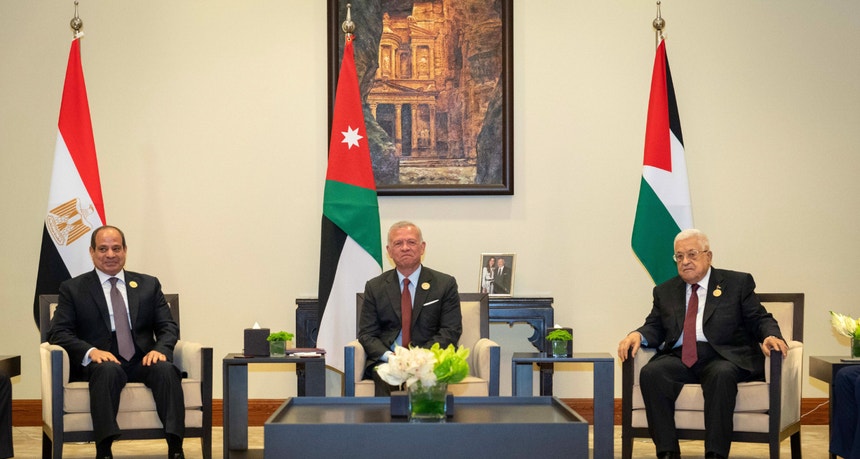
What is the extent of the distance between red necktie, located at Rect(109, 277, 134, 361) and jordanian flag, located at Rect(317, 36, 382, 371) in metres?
1.14

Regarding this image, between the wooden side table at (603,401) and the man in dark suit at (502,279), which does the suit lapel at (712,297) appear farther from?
the man in dark suit at (502,279)

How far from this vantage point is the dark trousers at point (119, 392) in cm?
448

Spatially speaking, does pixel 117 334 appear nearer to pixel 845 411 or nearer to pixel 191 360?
pixel 191 360

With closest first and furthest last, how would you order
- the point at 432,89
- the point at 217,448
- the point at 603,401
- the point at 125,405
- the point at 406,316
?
1. the point at 603,401
2. the point at 125,405
3. the point at 406,316
4. the point at 217,448
5. the point at 432,89

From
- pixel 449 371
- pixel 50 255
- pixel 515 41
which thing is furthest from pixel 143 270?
pixel 449 371

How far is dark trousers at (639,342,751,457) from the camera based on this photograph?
4438 mm

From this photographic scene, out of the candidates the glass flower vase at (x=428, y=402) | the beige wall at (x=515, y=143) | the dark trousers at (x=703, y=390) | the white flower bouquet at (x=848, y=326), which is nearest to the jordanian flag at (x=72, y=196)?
the beige wall at (x=515, y=143)

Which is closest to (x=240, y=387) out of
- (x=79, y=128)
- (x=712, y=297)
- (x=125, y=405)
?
(x=125, y=405)

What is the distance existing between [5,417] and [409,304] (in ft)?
7.11

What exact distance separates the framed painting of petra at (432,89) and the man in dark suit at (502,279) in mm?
502

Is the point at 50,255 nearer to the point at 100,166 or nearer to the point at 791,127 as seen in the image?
the point at 100,166

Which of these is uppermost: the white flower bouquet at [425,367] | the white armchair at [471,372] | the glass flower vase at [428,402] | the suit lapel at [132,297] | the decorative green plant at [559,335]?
the suit lapel at [132,297]

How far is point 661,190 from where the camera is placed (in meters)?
5.80

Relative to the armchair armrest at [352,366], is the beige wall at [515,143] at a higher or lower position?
higher
